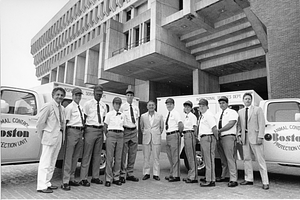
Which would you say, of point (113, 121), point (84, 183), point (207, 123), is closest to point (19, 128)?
point (84, 183)

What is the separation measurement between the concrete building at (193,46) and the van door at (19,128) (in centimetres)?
1121

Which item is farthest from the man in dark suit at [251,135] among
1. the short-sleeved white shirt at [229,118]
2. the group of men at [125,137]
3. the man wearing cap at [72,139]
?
the man wearing cap at [72,139]

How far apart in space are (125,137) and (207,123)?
2.01 meters

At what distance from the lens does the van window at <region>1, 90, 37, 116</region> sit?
17.3 ft

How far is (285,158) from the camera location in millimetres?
5559

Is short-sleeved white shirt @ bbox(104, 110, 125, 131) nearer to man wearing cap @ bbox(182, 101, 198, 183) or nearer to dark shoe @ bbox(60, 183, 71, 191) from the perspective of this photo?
dark shoe @ bbox(60, 183, 71, 191)

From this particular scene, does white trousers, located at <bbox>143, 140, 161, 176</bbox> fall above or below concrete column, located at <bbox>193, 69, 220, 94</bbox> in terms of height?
below

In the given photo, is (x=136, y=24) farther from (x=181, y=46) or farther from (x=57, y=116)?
(x=57, y=116)

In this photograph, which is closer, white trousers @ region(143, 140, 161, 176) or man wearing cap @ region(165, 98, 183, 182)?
man wearing cap @ region(165, 98, 183, 182)

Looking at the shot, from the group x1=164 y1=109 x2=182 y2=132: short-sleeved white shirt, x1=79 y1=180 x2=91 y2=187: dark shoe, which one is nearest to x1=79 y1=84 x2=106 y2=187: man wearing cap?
x1=79 y1=180 x2=91 y2=187: dark shoe

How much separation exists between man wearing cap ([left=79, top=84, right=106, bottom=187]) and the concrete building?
Answer: 9.97 metres

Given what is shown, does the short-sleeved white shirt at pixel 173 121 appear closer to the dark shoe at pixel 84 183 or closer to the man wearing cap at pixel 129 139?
the man wearing cap at pixel 129 139

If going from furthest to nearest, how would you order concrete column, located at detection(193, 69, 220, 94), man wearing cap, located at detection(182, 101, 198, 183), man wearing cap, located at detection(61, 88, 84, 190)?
concrete column, located at detection(193, 69, 220, 94) → man wearing cap, located at detection(182, 101, 198, 183) → man wearing cap, located at detection(61, 88, 84, 190)

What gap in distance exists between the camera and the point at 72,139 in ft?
16.9
